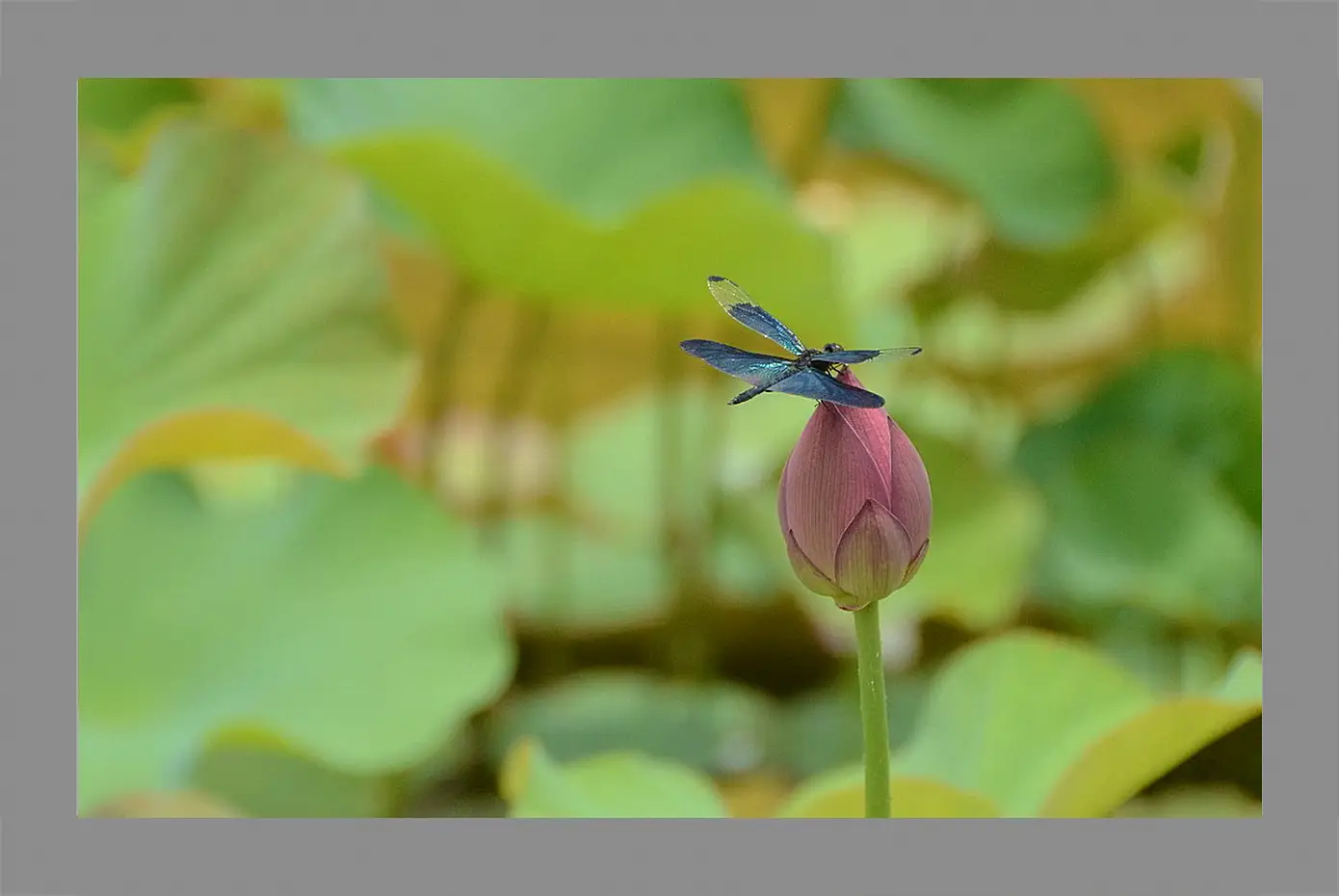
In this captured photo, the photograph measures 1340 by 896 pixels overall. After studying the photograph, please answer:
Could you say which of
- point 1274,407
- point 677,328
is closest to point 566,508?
point 677,328

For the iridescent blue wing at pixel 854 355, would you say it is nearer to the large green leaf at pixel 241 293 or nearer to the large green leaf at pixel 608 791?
the large green leaf at pixel 608 791

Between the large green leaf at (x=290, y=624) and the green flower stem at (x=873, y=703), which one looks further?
the large green leaf at (x=290, y=624)

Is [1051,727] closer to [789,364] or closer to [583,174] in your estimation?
[789,364]

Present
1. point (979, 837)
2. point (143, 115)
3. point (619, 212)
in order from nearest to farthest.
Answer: point (979, 837), point (143, 115), point (619, 212)

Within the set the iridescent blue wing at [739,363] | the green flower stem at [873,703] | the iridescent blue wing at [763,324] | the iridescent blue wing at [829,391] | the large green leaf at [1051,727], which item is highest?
the iridescent blue wing at [763,324]

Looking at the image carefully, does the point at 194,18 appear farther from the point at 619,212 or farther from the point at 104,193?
the point at 619,212

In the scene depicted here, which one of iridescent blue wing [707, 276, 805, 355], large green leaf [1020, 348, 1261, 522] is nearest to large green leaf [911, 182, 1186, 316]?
large green leaf [1020, 348, 1261, 522]

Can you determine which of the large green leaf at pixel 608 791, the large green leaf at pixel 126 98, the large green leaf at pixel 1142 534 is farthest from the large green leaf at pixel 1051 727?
the large green leaf at pixel 126 98
